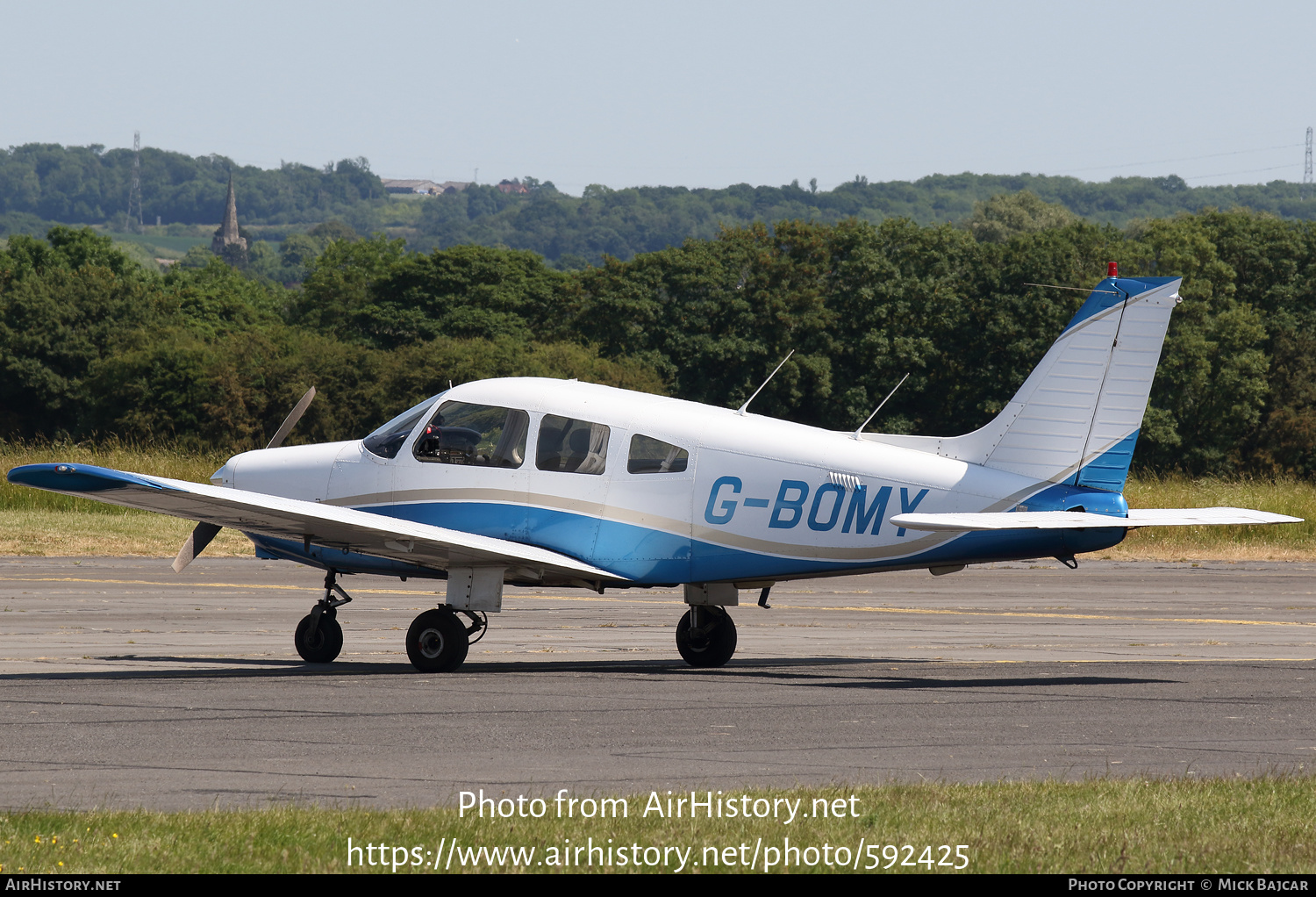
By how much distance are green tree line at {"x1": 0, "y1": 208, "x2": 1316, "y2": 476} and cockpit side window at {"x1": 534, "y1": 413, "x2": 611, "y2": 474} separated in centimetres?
4987

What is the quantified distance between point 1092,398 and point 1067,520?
4.93ft

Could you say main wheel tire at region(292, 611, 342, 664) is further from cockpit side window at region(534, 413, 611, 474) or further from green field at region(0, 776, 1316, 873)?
green field at region(0, 776, 1316, 873)

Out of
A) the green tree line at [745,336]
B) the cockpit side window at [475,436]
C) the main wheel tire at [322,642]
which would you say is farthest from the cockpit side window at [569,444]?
the green tree line at [745,336]

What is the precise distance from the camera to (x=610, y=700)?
39.1 feet

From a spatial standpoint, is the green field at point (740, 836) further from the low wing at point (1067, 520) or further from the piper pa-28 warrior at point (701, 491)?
the piper pa-28 warrior at point (701, 491)

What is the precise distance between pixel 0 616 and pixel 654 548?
9142mm

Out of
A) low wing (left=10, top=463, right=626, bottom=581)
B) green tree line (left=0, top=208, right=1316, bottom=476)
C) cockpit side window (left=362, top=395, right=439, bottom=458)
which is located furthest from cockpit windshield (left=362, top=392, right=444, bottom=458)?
green tree line (left=0, top=208, right=1316, bottom=476)

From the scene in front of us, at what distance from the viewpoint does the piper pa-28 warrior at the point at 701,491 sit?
13.7 meters

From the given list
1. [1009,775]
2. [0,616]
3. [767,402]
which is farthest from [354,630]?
[767,402]

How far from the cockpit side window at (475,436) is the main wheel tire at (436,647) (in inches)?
62.3

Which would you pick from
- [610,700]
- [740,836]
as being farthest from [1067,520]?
[740,836]

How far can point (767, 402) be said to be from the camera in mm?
78625

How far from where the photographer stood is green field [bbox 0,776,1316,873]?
6.48 m

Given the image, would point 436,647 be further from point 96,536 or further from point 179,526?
point 179,526
